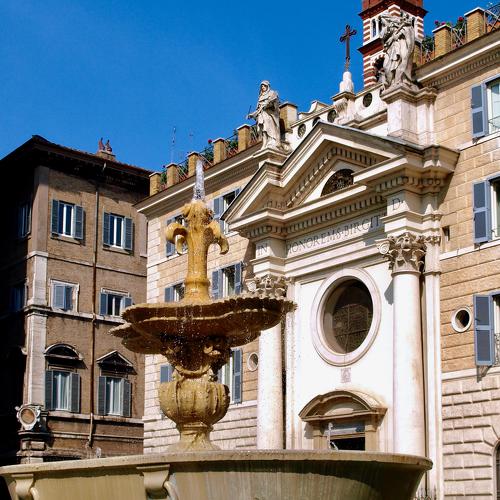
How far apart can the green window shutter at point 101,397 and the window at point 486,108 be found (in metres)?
20.4

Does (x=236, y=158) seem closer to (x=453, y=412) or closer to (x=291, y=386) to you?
(x=291, y=386)

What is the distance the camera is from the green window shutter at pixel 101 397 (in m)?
39.6

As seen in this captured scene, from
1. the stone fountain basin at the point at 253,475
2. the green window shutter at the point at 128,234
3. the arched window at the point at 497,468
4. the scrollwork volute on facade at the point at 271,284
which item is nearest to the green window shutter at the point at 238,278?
the scrollwork volute on facade at the point at 271,284

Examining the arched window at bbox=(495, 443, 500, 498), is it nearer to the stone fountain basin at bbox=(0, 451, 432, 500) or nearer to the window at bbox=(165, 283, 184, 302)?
the stone fountain basin at bbox=(0, 451, 432, 500)

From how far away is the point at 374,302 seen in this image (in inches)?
1032

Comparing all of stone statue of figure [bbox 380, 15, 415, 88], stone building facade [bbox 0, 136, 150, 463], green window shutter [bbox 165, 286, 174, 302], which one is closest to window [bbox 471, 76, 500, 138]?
stone statue of figure [bbox 380, 15, 415, 88]

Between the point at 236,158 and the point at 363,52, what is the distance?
25380 mm

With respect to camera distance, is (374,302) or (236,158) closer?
(374,302)

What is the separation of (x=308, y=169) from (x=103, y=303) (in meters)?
15.4

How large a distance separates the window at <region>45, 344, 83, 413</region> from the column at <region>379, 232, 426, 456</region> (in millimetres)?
17565

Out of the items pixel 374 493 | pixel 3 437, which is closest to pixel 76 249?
pixel 3 437

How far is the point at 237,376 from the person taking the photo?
98.6 ft

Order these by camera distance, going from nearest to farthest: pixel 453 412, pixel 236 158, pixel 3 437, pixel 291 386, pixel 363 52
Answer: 1. pixel 453 412
2. pixel 291 386
3. pixel 236 158
4. pixel 3 437
5. pixel 363 52

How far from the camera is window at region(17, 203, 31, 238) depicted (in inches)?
1577
